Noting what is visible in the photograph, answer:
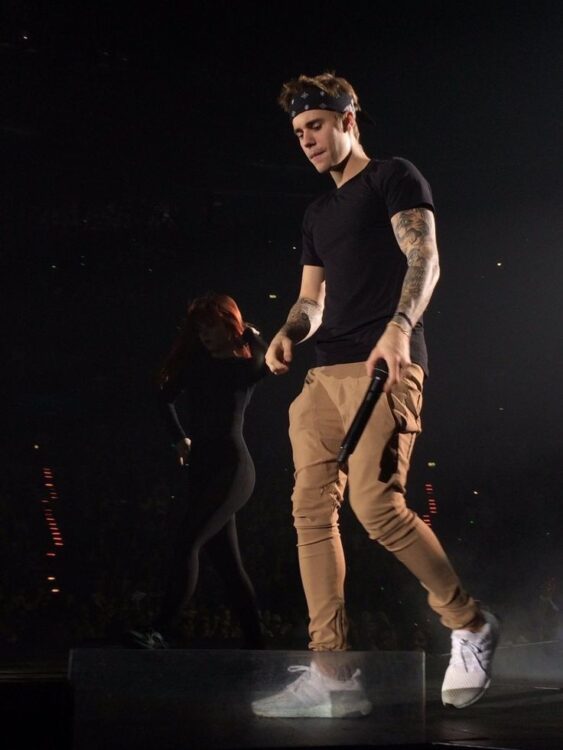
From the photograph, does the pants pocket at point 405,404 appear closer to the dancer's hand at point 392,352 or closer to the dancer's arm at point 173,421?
the dancer's hand at point 392,352

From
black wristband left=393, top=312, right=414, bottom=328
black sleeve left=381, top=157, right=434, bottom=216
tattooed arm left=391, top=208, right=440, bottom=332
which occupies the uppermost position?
black sleeve left=381, top=157, right=434, bottom=216

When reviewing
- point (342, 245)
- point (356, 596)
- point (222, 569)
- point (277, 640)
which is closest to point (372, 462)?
point (342, 245)

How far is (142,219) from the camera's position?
5574 mm

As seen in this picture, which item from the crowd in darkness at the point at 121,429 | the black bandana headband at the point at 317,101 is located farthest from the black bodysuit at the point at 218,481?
Answer: the crowd in darkness at the point at 121,429

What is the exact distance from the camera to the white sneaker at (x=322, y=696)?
242 cm

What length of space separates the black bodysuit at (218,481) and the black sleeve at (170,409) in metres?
0.01

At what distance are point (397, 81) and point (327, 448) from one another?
3.11 meters

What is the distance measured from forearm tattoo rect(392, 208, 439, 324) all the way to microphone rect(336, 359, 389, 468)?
0.49 ft

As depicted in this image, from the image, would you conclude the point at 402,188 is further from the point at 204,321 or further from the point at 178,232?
the point at 178,232

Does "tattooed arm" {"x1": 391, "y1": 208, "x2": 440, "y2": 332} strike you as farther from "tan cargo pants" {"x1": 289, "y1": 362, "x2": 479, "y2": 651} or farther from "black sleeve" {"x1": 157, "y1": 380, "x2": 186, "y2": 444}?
"black sleeve" {"x1": 157, "y1": 380, "x2": 186, "y2": 444}

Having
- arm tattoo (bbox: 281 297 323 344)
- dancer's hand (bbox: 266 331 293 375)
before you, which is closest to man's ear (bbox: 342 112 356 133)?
arm tattoo (bbox: 281 297 323 344)

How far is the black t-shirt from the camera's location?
2758 mm

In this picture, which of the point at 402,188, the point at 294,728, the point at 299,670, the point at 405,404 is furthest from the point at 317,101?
the point at 294,728

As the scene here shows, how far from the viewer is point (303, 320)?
2994mm
